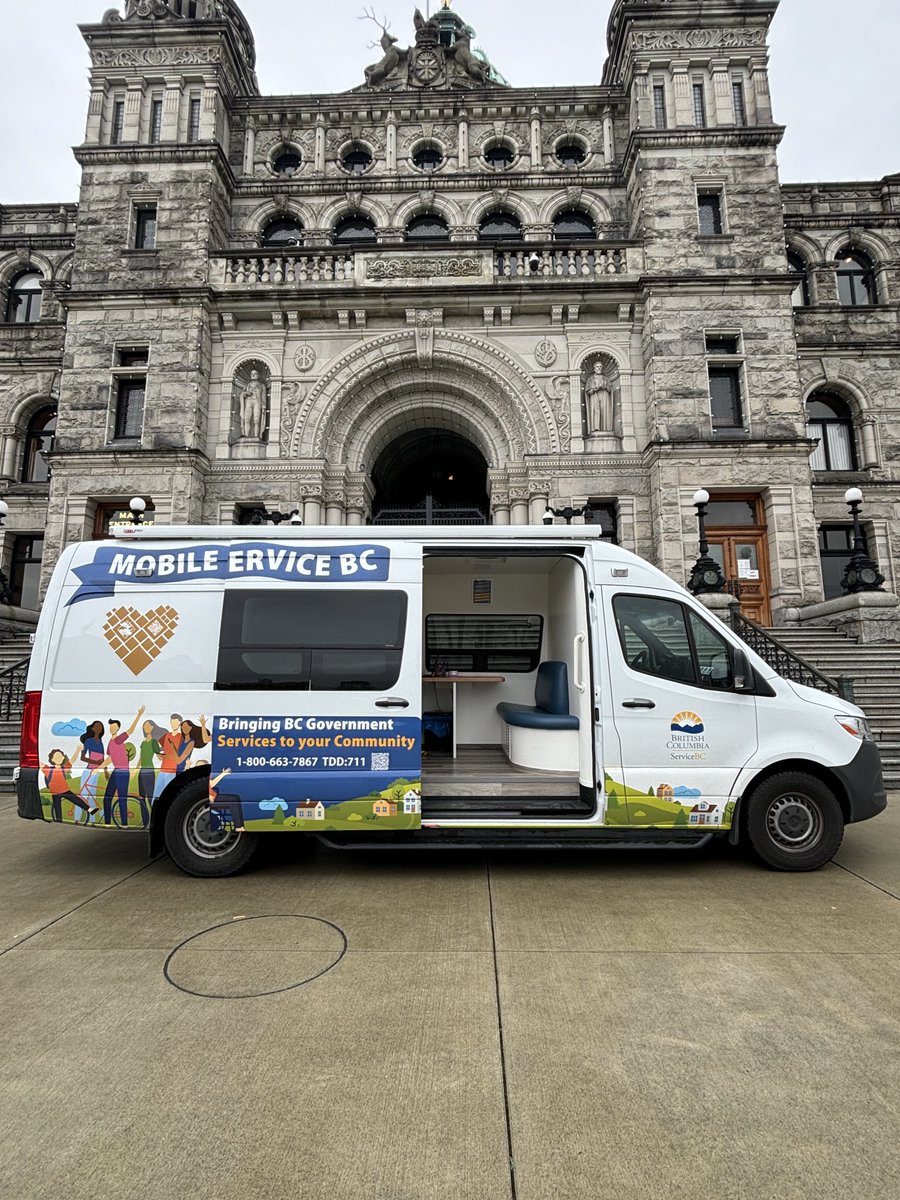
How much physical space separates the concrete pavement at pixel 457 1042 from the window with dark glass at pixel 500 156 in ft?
69.3

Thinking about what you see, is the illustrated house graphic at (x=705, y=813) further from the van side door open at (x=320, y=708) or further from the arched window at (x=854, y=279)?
the arched window at (x=854, y=279)

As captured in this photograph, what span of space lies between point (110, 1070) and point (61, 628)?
12.1ft

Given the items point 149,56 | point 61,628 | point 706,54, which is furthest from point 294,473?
point 706,54

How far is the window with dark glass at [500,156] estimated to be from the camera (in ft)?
62.6

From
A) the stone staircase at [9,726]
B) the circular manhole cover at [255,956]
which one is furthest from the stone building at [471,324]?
the circular manhole cover at [255,956]

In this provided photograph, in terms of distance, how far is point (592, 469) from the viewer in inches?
622

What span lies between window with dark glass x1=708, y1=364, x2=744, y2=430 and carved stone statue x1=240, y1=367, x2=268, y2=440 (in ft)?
38.1

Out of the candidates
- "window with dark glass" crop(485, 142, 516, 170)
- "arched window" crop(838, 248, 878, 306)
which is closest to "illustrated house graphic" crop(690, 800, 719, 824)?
"window with dark glass" crop(485, 142, 516, 170)

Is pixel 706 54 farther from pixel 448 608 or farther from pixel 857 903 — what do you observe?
pixel 857 903

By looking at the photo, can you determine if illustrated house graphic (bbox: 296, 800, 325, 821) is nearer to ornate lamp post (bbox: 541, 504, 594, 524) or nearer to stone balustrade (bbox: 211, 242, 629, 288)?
ornate lamp post (bbox: 541, 504, 594, 524)

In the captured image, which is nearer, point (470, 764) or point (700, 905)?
point (700, 905)

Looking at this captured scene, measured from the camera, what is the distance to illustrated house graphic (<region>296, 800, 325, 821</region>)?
494 centimetres

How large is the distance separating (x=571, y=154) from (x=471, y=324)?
7703 mm

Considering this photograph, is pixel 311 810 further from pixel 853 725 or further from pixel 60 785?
pixel 853 725
